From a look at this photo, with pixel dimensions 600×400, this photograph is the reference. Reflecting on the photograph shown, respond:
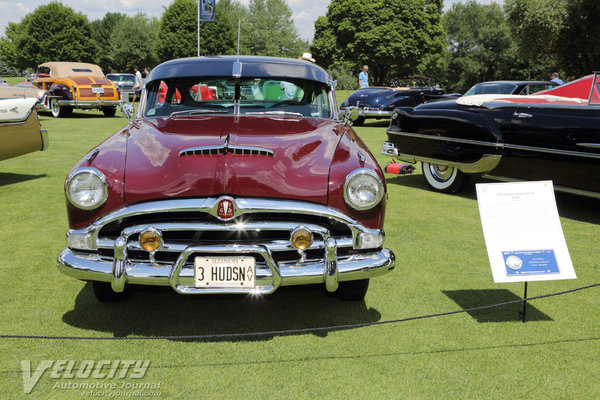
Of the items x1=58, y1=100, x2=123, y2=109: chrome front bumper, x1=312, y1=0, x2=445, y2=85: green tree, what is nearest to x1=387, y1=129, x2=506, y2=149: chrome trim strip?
x1=58, y1=100, x2=123, y2=109: chrome front bumper

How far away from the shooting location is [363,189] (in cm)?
313

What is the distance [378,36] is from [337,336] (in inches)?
1928

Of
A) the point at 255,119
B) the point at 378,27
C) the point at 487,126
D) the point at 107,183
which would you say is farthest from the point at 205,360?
the point at 378,27

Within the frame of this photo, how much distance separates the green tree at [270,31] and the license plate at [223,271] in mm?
75773

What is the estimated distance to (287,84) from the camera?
448 centimetres

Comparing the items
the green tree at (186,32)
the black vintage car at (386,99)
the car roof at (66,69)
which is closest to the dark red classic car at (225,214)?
the black vintage car at (386,99)

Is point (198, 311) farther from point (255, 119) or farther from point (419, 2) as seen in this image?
point (419, 2)

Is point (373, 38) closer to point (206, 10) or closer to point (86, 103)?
point (206, 10)

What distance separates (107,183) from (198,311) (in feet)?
3.38

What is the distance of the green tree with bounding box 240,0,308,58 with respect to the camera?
76.9 m

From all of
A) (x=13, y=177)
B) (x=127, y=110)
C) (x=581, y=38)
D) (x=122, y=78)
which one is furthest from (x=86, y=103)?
(x=581, y=38)

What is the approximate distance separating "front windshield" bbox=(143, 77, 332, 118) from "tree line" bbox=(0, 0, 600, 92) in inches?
1091

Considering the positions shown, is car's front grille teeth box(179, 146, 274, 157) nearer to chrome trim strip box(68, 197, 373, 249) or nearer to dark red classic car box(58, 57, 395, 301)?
dark red classic car box(58, 57, 395, 301)

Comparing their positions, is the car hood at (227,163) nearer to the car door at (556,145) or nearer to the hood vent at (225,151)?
the hood vent at (225,151)
